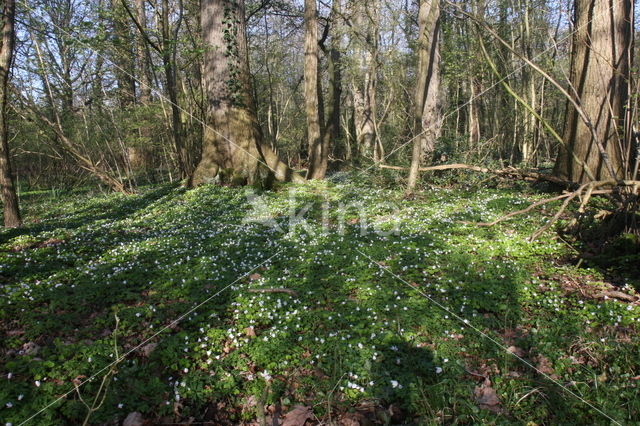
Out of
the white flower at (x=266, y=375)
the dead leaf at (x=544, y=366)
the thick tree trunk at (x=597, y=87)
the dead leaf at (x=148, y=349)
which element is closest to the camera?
the dead leaf at (x=544, y=366)

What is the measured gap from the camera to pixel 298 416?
2854mm

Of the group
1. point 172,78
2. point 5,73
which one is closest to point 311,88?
point 172,78

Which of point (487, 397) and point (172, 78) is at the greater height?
point (172, 78)

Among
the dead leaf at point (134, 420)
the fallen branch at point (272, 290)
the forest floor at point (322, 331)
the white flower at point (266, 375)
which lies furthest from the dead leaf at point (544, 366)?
the dead leaf at point (134, 420)

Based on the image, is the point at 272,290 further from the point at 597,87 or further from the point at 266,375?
the point at 597,87

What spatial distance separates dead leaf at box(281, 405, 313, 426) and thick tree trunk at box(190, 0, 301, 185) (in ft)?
30.9

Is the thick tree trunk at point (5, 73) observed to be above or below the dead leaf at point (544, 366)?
above

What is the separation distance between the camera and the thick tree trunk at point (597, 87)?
7016mm

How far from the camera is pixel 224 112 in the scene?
11.9 metres

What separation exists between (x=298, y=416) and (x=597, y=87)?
836 centimetres

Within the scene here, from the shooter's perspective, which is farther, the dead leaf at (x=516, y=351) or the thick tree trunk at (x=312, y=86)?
the thick tree trunk at (x=312, y=86)

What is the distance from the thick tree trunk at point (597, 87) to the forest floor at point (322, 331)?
2111 mm

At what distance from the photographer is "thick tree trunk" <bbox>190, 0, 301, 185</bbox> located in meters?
11.5

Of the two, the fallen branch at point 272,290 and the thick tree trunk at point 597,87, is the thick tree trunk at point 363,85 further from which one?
the fallen branch at point 272,290
